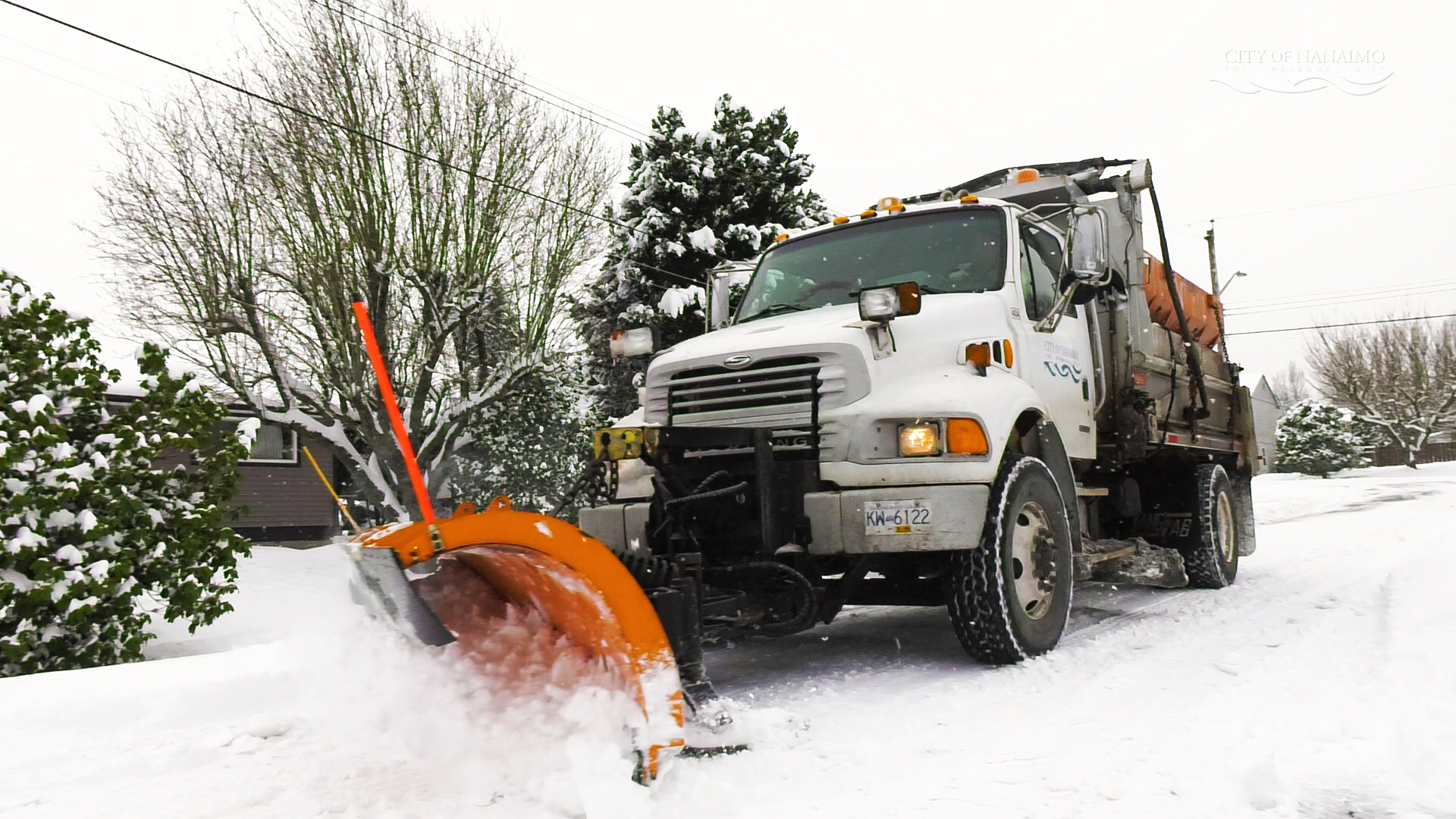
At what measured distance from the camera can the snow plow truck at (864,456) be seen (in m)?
3.19

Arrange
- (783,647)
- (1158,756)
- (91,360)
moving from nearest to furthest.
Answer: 1. (1158,756)
2. (783,647)
3. (91,360)

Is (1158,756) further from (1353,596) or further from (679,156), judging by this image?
(679,156)

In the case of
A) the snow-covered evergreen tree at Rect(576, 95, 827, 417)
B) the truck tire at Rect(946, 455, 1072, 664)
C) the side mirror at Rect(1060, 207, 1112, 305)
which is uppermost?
the snow-covered evergreen tree at Rect(576, 95, 827, 417)

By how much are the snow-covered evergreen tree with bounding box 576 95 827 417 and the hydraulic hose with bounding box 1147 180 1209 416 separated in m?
10.6

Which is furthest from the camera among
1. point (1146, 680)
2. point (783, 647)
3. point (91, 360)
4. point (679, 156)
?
point (679, 156)

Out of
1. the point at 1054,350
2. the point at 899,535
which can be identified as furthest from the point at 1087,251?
the point at 899,535

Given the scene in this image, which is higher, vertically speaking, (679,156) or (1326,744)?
(679,156)

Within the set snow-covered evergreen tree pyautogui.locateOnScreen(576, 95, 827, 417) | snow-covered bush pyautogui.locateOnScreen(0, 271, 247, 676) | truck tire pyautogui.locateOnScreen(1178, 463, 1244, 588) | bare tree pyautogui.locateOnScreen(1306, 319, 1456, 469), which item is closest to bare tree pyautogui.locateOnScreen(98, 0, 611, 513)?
snow-covered evergreen tree pyautogui.locateOnScreen(576, 95, 827, 417)

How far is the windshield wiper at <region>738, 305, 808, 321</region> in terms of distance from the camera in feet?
18.8

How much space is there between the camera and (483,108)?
15312 millimetres

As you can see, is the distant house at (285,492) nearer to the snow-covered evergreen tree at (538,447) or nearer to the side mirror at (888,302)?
the snow-covered evergreen tree at (538,447)

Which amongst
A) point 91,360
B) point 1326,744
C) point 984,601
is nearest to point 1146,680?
point 984,601

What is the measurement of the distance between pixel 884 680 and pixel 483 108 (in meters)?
13.1

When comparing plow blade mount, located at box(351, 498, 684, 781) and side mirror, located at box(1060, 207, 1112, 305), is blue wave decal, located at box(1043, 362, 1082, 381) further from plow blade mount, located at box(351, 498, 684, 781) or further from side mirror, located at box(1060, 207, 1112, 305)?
plow blade mount, located at box(351, 498, 684, 781)
